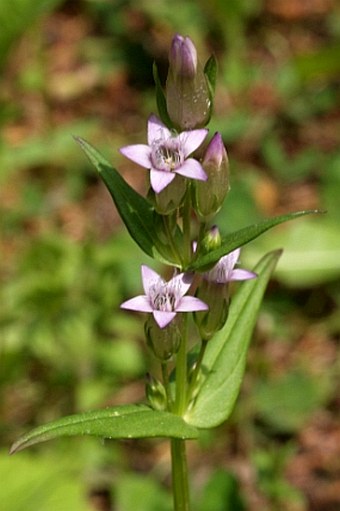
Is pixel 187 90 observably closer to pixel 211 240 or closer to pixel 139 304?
pixel 211 240

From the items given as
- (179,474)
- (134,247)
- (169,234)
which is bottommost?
(134,247)

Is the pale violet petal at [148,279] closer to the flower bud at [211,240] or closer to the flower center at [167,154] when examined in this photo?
the flower bud at [211,240]

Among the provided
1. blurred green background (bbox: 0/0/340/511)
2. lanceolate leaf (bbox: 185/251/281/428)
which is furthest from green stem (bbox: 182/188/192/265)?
blurred green background (bbox: 0/0/340/511)

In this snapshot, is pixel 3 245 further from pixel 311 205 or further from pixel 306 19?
pixel 306 19

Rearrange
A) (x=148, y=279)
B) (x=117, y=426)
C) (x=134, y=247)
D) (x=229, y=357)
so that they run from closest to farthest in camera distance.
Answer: (x=117, y=426), (x=148, y=279), (x=229, y=357), (x=134, y=247)

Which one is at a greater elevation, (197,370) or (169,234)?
(169,234)

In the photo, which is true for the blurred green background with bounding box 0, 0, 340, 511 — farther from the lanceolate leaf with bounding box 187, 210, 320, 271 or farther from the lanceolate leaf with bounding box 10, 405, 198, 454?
the lanceolate leaf with bounding box 187, 210, 320, 271

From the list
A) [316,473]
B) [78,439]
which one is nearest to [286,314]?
[316,473]

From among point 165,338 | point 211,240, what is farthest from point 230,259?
point 165,338
